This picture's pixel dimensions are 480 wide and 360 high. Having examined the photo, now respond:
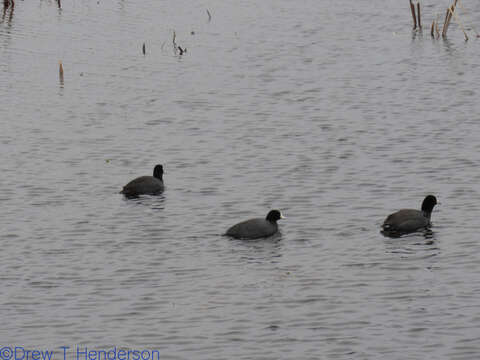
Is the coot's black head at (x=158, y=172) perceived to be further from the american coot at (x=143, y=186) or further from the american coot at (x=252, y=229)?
the american coot at (x=252, y=229)

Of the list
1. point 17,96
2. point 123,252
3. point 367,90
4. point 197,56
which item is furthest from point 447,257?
point 197,56

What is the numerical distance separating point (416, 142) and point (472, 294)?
16145 mm

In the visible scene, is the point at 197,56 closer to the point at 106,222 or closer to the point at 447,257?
the point at 106,222

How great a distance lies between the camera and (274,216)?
2919cm

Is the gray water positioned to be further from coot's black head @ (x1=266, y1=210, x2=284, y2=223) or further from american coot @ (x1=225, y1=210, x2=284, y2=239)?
coot's black head @ (x1=266, y1=210, x2=284, y2=223)

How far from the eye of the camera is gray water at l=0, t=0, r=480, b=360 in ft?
74.9

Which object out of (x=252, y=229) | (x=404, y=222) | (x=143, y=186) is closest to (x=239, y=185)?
(x=143, y=186)

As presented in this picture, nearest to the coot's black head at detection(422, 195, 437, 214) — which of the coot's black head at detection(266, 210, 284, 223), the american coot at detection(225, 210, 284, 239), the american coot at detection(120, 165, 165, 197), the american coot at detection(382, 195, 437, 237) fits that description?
the american coot at detection(382, 195, 437, 237)

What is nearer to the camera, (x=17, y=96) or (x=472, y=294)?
(x=472, y=294)

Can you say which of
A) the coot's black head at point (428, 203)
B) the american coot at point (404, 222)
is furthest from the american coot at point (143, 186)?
the coot's black head at point (428, 203)

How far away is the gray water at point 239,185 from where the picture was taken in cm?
2284

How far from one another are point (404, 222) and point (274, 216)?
3513mm

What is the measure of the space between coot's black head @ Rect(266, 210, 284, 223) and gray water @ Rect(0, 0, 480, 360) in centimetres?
78

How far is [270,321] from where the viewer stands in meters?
23.0
